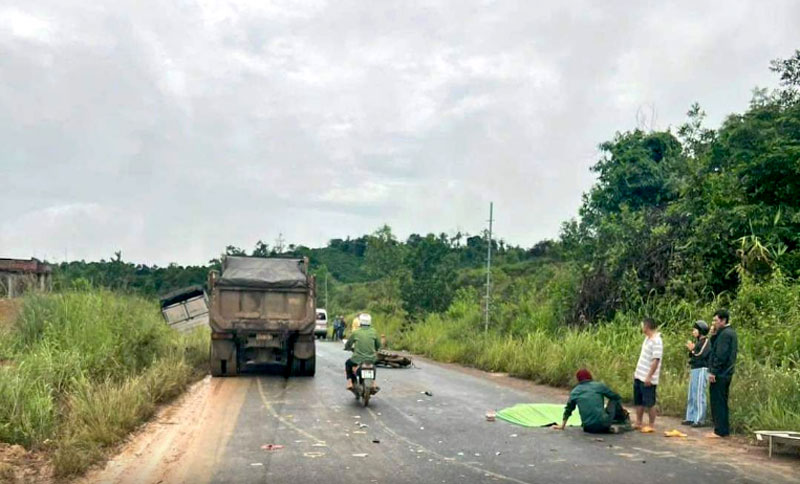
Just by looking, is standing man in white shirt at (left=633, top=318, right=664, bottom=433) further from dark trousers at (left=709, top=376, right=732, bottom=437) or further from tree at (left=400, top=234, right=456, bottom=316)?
tree at (left=400, top=234, right=456, bottom=316)

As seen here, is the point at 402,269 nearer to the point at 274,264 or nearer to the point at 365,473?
the point at 274,264

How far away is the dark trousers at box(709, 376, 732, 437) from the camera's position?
10141 mm

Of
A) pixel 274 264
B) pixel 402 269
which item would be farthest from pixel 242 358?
pixel 402 269

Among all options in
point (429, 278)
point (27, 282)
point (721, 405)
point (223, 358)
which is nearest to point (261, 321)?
point (223, 358)

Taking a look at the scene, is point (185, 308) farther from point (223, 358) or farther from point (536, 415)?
point (536, 415)

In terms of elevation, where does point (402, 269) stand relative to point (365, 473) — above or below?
above

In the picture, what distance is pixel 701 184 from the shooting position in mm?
20688

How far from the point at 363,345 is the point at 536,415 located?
3.41 meters

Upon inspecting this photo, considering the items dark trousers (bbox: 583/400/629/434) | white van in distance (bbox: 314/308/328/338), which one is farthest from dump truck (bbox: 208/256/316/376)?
white van in distance (bbox: 314/308/328/338)

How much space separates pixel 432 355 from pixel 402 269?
42.9 feet

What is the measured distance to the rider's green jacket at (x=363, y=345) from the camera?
13.2 m

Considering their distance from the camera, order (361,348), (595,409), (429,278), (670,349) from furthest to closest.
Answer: (429,278) → (670,349) → (361,348) → (595,409)

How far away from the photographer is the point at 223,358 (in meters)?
17.5

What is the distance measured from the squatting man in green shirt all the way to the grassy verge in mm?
6216
